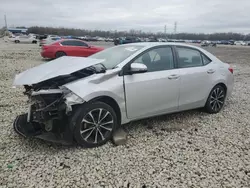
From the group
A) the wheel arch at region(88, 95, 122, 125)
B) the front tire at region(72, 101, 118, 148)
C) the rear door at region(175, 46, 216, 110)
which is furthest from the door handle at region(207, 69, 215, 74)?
the front tire at region(72, 101, 118, 148)

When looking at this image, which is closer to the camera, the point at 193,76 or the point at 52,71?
the point at 52,71

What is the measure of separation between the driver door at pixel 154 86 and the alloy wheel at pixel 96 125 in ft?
1.28

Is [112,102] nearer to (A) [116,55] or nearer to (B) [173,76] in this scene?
(A) [116,55]

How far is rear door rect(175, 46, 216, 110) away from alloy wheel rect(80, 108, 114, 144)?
1.54 metres

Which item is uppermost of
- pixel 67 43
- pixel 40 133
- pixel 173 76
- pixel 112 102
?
pixel 67 43

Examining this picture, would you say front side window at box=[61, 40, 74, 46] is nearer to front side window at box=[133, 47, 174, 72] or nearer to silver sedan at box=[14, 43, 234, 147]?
silver sedan at box=[14, 43, 234, 147]

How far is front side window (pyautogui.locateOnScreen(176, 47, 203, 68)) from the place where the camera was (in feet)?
14.0

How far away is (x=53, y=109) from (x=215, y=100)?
347 cm

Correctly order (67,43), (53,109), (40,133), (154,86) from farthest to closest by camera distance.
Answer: (67,43), (154,86), (40,133), (53,109)

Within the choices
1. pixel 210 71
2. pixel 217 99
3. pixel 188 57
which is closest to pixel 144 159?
pixel 188 57

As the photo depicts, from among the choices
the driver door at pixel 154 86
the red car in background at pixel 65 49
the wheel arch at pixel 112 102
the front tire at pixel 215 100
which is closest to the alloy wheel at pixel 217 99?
the front tire at pixel 215 100

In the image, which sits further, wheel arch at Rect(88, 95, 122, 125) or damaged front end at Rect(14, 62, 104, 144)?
wheel arch at Rect(88, 95, 122, 125)

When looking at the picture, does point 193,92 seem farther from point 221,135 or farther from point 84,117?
point 84,117

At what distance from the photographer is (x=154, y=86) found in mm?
3750
